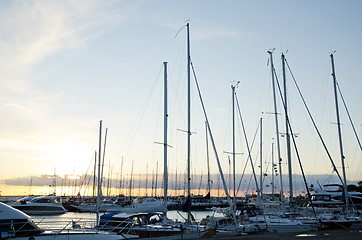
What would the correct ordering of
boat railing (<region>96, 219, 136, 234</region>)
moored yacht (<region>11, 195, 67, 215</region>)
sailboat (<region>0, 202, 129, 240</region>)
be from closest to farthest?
sailboat (<region>0, 202, 129, 240</region>), boat railing (<region>96, 219, 136, 234</region>), moored yacht (<region>11, 195, 67, 215</region>)

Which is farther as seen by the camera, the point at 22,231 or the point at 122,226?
the point at 122,226

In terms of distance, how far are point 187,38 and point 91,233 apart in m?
19.2

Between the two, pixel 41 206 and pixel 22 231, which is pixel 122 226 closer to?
pixel 22 231

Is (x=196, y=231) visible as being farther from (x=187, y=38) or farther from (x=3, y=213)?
(x=187, y=38)

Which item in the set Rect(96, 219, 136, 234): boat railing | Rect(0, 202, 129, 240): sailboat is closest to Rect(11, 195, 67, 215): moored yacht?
Rect(96, 219, 136, 234): boat railing

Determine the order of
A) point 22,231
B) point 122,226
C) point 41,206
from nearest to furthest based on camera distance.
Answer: point 22,231, point 122,226, point 41,206

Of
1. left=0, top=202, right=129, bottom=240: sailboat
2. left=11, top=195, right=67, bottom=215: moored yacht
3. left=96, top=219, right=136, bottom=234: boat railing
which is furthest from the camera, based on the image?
left=11, top=195, right=67, bottom=215: moored yacht

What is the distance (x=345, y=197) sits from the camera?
33.5 metres

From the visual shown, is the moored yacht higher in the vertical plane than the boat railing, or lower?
lower

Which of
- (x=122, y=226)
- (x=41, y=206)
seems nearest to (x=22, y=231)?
(x=122, y=226)

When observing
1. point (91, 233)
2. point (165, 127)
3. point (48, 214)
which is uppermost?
point (165, 127)

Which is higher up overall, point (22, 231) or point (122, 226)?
point (22, 231)

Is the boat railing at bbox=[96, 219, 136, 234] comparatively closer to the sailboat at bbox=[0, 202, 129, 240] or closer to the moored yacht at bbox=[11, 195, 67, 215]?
the sailboat at bbox=[0, 202, 129, 240]

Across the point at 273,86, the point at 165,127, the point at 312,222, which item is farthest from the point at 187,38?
the point at 312,222
